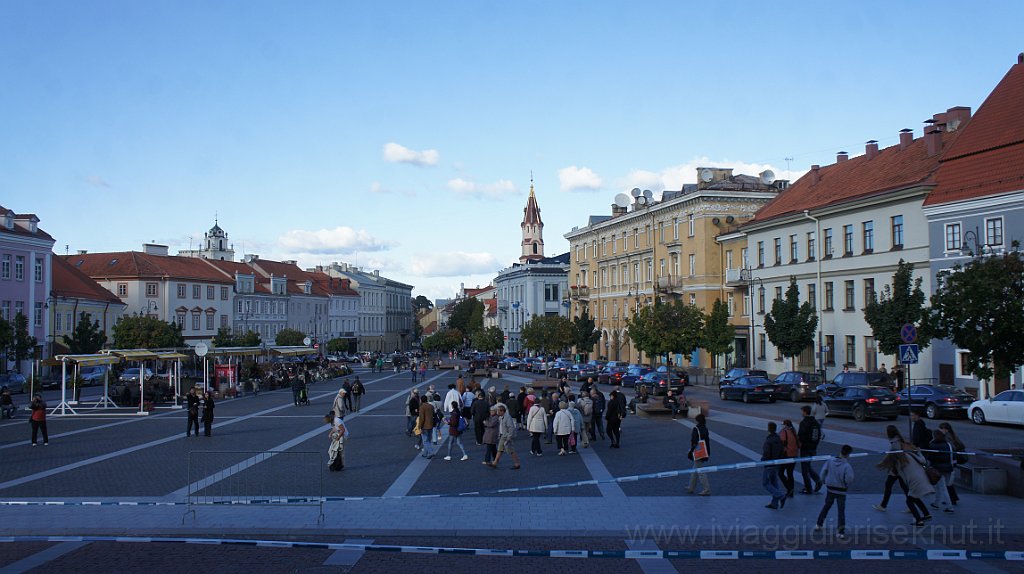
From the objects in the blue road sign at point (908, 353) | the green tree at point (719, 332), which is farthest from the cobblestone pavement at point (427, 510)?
the green tree at point (719, 332)

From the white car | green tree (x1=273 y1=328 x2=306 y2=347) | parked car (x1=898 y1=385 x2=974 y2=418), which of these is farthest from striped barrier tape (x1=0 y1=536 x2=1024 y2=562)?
green tree (x1=273 y1=328 x2=306 y2=347)

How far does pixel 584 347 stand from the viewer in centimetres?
7756

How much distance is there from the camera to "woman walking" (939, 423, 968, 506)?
538 inches

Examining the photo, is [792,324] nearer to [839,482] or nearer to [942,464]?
[942,464]

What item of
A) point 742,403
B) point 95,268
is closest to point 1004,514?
point 742,403

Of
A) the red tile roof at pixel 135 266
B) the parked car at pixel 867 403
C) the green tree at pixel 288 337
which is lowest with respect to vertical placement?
the parked car at pixel 867 403

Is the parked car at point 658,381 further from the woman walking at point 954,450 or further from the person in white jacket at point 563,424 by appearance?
the woman walking at point 954,450

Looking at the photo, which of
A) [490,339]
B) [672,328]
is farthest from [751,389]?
[490,339]

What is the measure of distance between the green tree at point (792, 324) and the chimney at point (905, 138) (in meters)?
9.34

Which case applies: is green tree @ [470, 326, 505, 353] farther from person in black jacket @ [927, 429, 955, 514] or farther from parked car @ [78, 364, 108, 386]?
person in black jacket @ [927, 429, 955, 514]

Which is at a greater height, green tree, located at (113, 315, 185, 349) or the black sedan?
green tree, located at (113, 315, 185, 349)

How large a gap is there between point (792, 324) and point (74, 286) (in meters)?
55.4

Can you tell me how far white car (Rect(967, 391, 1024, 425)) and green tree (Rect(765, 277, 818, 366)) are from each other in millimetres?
18205

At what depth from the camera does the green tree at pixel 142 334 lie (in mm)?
56406
